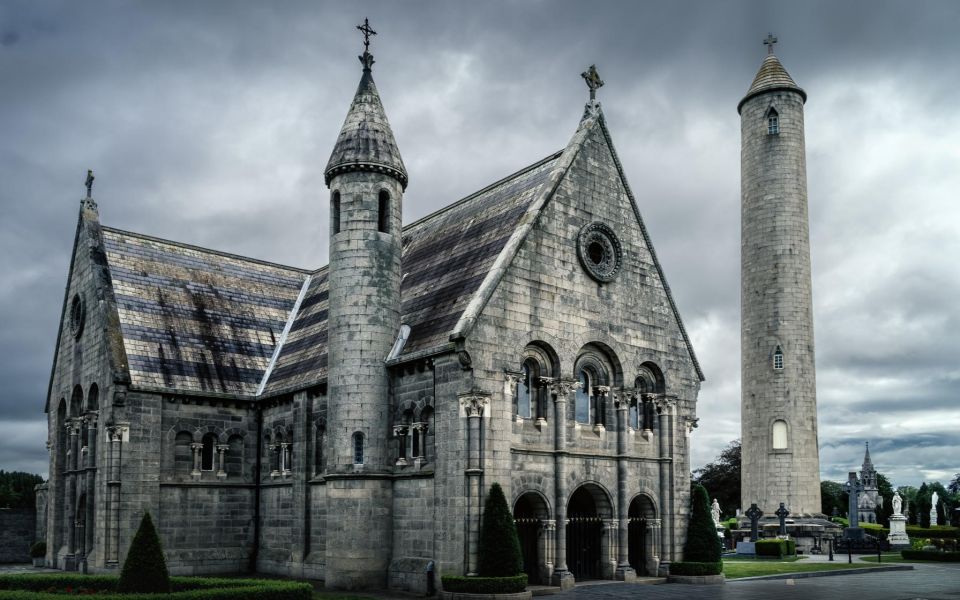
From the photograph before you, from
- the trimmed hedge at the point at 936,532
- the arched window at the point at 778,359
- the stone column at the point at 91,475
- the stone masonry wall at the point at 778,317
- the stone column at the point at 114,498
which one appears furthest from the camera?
the trimmed hedge at the point at 936,532

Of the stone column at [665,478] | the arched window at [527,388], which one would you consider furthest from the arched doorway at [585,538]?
the arched window at [527,388]

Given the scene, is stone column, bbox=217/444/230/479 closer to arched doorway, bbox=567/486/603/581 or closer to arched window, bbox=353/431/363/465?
arched window, bbox=353/431/363/465

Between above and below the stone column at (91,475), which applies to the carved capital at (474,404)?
above

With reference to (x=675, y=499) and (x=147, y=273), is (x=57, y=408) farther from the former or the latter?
(x=675, y=499)

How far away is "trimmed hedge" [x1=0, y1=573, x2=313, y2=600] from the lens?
23.7m

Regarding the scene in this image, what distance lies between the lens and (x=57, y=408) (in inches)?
1802

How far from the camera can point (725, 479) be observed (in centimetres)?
10219

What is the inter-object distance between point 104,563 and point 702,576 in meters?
23.9

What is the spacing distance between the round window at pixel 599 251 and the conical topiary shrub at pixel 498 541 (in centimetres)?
1008

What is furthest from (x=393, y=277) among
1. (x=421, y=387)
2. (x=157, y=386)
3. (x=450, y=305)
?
(x=157, y=386)

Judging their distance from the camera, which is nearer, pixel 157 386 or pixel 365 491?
pixel 365 491

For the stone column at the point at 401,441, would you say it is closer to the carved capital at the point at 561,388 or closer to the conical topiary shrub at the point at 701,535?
the carved capital at the point at 561,388

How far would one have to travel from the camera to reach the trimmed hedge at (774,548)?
5153 cm

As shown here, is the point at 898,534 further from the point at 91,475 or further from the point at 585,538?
the point at 91,475
